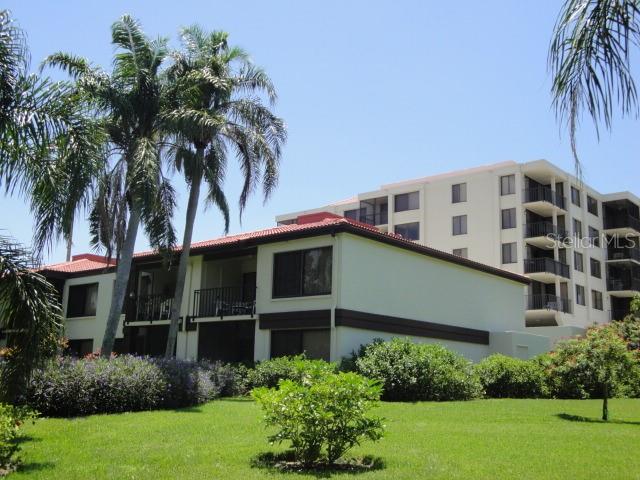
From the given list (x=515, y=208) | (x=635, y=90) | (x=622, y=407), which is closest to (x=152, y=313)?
(x=622, y=407)

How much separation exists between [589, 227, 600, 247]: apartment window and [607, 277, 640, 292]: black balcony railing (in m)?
3.22

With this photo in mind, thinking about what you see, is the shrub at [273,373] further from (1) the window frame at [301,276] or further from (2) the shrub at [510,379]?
(2) the shrub at [510,379]

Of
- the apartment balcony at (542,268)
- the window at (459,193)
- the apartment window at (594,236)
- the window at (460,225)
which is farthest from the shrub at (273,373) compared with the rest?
the apartment window at (594,236)

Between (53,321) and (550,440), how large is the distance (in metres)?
8.28

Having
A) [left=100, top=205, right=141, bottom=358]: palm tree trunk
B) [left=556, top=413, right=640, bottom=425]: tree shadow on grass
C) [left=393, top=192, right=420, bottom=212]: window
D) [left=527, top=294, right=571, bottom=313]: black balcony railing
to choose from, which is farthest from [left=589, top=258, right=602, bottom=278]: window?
[left=100, top=205, right=141, bottom=358]: palm tree trunk

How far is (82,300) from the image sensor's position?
31953 millimetres

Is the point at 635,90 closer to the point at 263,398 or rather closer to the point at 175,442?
the point at 263,398

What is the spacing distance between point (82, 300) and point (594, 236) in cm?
4112

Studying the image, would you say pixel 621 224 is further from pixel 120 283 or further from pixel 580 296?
pixel 120 283

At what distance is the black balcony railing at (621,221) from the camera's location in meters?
57.5

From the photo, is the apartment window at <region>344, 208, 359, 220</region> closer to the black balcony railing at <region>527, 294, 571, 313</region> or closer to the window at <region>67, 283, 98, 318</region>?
the black balcony railing at <region>527, 294, 571, 313</region>

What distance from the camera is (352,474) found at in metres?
9.18

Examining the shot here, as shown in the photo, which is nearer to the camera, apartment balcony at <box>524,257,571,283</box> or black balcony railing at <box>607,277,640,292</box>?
apartment balcony at <box>524,257,571,283</box>

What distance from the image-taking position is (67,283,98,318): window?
31.3 m
